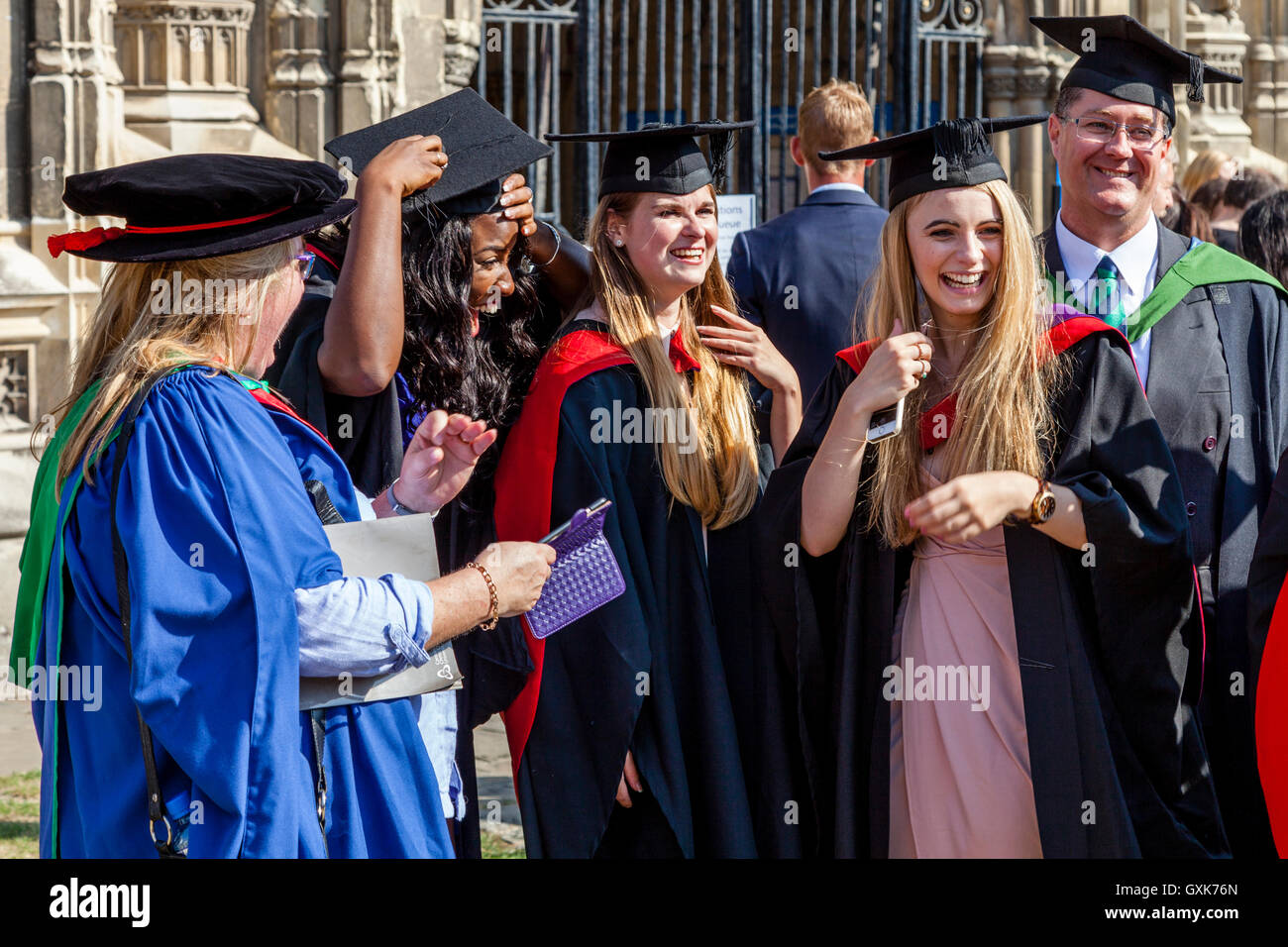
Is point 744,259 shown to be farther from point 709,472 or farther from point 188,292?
point 188,292

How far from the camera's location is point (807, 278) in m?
4.91

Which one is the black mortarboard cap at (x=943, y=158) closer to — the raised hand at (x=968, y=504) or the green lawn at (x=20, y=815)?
the raised hand at (x=968, y=504)

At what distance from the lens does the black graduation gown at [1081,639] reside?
114 inches

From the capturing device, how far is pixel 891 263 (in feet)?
10.3

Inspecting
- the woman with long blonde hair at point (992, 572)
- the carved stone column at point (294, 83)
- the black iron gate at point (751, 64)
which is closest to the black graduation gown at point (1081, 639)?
the woman with long blonde hair at point (992, 572)

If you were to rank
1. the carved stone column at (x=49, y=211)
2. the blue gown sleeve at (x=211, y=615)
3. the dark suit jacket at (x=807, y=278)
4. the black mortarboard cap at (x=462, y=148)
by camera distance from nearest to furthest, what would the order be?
the blue gown sleeve at (x=211, y=615) < the black mortarboard cap at (x=462, y=148) < the dark suit jacket at (x=807, y=278) < the carved stone column at (x=49, y=211)

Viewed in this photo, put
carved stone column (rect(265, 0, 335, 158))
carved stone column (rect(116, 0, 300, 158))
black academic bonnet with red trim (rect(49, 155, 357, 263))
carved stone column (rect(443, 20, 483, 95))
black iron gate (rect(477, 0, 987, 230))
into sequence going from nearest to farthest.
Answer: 1. black academic bonnet with red trim (rect(49, 155, 357, 263))
2. carved stone column (rect(116, 0, 300, 158))
3. carved stone column (rect(265, 0, 335, 158))
4. carved stone column (rect(443, 20, 483, 95))
5. black iron gate (rect(477, 0, 987, 230))

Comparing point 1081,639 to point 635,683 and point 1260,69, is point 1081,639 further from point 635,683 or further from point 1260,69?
point 1260,69

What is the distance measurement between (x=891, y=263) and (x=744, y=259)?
6.19 ft

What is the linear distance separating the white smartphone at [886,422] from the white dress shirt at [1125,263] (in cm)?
84

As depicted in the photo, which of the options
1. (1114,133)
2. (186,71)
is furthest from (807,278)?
(186,71)

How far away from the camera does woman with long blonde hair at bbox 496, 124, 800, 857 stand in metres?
3.21

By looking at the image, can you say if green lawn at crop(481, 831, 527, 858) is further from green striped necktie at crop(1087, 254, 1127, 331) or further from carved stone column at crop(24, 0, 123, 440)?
carved stone column at crop(24, 0, 123, 440)

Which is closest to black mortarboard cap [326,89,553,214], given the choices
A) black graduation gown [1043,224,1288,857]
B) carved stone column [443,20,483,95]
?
black graduation gown [1043,224,1288,857]
